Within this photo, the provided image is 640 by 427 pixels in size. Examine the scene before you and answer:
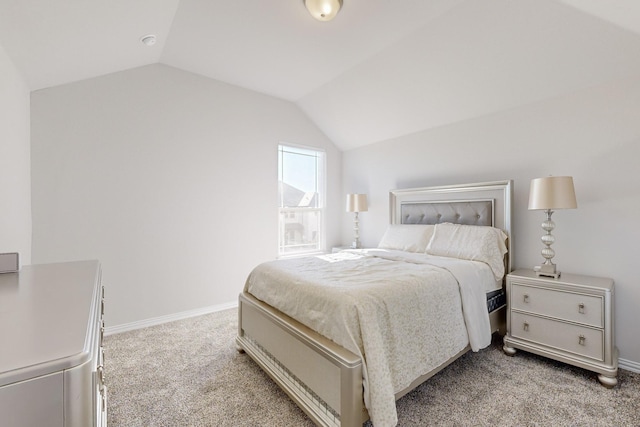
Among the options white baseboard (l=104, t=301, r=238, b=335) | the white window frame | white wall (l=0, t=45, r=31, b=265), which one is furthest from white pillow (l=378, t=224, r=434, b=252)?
white wall (l=0, t=45, r=31, b=265)

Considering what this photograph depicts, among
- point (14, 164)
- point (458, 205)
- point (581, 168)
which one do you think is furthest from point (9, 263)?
point (581, 168)

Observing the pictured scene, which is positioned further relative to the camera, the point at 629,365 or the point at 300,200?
the point at 300,200

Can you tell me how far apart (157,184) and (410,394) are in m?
3.12

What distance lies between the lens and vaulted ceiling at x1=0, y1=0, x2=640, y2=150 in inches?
76.7

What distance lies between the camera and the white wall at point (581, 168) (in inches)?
89.2

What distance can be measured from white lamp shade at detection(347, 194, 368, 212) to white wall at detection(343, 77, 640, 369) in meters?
Answer: 1.26

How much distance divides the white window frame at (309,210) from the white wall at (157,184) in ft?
0.67

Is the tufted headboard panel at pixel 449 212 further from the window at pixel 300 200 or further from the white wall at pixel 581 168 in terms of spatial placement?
the window at pixel 300 200

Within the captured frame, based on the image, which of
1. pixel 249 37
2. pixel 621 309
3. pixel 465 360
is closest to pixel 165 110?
pixel 249 37

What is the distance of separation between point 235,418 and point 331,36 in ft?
10.4

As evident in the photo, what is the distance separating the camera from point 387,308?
66.1 inches

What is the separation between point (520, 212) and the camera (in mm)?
2857

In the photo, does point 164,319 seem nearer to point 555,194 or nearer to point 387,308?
point 387,308

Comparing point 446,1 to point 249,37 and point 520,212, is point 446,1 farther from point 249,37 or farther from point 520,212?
point 520,212
